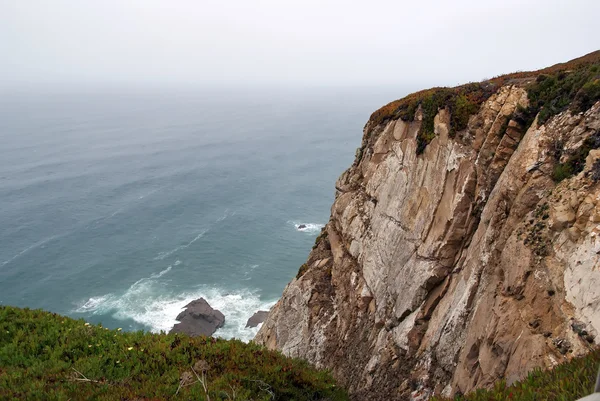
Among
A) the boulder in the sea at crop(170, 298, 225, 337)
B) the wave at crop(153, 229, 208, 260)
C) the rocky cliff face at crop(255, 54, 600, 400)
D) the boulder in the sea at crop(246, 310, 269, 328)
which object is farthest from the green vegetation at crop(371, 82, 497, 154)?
the wave at crop(153, 229, 208, 260)

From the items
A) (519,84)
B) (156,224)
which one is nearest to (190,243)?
(156,224)

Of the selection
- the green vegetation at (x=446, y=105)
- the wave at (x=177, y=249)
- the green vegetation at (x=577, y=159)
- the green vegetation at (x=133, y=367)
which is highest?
the green vegetation at (x=446, y=105)

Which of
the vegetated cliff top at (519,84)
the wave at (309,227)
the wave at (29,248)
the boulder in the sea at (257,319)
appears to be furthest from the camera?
the wave at (309,227)

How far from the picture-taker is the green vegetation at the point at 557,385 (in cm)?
686

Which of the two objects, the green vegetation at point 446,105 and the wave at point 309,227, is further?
the wave at point 309,227

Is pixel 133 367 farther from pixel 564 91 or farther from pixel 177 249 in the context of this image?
pixel 177 249

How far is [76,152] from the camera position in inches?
5369

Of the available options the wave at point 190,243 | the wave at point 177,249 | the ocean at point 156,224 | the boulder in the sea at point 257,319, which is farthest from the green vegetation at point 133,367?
the wave at point 190,243

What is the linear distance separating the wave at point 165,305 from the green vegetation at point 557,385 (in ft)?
156

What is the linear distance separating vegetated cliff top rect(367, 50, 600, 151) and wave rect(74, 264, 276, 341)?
37613mm

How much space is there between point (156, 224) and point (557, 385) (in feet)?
271

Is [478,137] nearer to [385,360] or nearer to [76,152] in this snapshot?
[385,360]

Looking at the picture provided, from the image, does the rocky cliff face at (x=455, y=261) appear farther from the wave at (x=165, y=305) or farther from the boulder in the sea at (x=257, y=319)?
the wave at (x=165, y=305)

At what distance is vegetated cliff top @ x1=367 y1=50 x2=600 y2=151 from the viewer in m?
14.1
